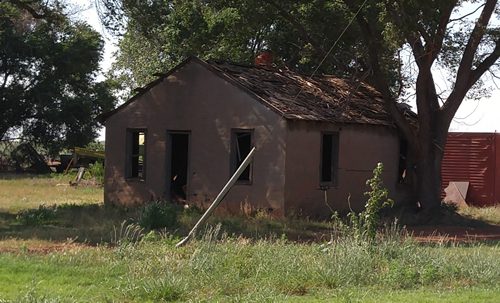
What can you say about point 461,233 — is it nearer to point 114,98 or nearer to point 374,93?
point 374,93

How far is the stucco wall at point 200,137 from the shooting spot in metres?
20.7

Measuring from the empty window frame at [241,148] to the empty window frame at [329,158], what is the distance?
2104 millimetres

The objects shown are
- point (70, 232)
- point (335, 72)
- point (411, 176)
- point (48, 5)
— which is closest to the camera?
point (70, 232)

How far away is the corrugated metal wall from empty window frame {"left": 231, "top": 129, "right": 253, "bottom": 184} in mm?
8310

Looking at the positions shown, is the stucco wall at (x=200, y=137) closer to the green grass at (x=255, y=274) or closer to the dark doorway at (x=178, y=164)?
the dark doorway at (x=178, y=164)

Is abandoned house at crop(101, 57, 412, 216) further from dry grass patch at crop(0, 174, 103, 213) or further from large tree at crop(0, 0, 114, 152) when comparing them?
large tree at crop(0, 0, 114, 152)

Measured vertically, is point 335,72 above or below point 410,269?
above

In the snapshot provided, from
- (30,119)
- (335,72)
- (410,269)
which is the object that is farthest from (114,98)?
(410,269)

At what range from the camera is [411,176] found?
24.4 m

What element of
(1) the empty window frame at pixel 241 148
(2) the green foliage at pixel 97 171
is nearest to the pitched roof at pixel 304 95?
(1) the empty window frame at pixel 241 148

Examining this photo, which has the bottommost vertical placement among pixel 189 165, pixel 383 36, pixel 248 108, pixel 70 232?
pixel 70 232

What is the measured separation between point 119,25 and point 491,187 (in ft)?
43.5

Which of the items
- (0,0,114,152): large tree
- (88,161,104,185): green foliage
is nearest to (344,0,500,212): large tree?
(88,161,104,185): green foliage

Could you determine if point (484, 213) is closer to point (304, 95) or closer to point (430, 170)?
point (430, 170)
